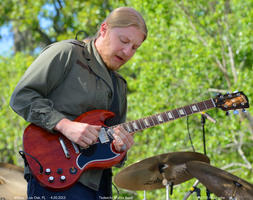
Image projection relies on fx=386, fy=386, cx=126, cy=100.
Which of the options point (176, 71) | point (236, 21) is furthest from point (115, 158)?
point (236, 21)

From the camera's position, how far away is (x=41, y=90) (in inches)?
108

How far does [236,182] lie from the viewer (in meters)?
3.13

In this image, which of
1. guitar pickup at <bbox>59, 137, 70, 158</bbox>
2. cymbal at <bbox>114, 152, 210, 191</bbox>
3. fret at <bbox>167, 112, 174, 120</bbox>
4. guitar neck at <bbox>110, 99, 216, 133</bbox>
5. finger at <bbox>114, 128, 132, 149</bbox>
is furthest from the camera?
cymbal at <bbox>114, 152, 210, 191</bbox>

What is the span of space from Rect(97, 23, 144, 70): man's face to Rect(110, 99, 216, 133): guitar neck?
0.50 meters

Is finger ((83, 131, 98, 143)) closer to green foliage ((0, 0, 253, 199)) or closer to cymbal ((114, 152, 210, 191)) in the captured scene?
cymbal ((114, 152, 210, 191))

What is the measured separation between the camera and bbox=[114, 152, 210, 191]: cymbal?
137 inches

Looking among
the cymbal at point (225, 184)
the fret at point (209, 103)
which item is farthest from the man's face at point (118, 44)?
the cymbal at point (225, 184)

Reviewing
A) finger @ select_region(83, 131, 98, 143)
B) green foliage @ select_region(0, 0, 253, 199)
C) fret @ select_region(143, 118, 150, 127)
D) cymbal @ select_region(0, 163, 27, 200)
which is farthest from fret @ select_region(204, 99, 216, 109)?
green foliage @ select_region(0, 0, 253, 199)

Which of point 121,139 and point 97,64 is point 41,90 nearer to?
point 97,64

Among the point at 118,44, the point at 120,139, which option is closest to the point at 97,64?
the point at 118,44

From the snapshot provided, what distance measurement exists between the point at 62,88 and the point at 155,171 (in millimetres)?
1345

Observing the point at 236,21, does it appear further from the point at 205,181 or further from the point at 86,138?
the point at 86,138

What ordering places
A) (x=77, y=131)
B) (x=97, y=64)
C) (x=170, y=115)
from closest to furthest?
(x=77, y=131) < (x=97, y=64) < (x=170, y=115)

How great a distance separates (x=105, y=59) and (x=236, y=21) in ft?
21.9
